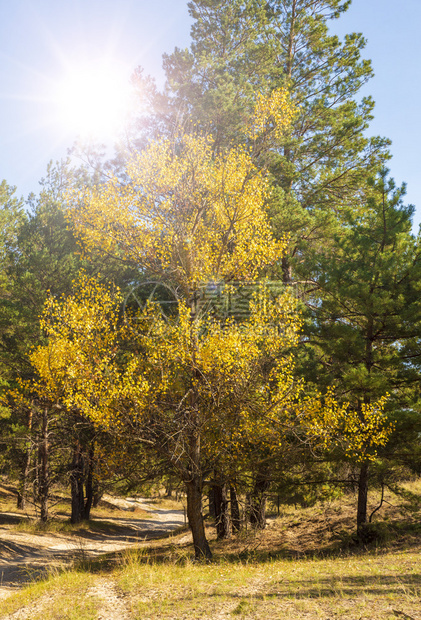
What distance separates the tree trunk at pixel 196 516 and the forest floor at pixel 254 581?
14.9 inches

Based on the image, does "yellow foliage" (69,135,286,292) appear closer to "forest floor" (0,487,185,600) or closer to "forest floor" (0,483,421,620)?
"forest floor" (0,483,421,620)

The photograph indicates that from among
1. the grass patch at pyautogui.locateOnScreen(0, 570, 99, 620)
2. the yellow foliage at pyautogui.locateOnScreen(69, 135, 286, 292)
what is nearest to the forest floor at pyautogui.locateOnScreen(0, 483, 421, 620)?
the grass patch at pyautogui.locateOnScreen(0, 570, 99, 620)

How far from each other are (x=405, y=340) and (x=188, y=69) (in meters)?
13.1

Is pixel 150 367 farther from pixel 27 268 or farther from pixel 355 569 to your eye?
pixel 27 268

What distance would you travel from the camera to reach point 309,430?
8.95m

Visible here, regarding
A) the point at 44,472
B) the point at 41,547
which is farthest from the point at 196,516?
the point at 44,472

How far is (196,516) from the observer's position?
32.3ft

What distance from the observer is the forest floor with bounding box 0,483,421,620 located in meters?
5.37

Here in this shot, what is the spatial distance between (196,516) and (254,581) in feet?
9.85

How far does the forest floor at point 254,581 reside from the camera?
5.37m

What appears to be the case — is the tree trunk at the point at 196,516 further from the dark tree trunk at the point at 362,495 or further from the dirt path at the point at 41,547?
the dark tree trunk at the point at 362,495

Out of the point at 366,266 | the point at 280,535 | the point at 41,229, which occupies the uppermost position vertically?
the point at 41,229

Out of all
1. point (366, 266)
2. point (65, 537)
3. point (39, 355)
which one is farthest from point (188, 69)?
point (65, 537)

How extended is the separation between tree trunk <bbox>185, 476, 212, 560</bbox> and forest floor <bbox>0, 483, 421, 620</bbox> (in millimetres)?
378
